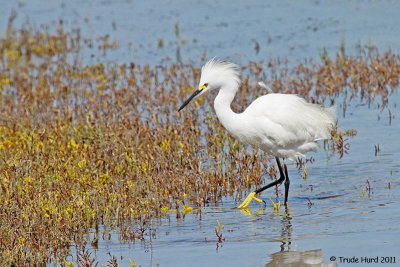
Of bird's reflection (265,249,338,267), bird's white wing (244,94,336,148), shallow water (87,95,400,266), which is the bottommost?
bird's reflection (265,249,338,267)

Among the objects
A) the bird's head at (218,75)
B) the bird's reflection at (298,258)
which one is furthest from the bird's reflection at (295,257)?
the bird's head at (218,75)

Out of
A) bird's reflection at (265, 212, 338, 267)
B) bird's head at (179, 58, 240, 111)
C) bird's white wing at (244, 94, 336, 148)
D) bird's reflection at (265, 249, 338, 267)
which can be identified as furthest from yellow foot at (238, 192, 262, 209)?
bird's reflection at (265, 249, 338, 267)

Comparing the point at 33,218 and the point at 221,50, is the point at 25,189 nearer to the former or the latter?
the point at 33,218

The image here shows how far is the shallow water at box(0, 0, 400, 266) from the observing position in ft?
20.1

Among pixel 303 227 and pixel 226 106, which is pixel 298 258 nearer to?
pixel 303 227

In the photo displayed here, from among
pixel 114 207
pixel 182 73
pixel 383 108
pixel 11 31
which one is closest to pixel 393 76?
pixel 383 108

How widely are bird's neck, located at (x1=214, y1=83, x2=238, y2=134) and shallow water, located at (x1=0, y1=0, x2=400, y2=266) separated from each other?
867mm

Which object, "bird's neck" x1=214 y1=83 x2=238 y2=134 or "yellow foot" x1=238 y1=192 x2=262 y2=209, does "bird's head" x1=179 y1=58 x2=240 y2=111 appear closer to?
"bird's neck" x1=214 y1=83 x2=238 y2=134

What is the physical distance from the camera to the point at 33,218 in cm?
643

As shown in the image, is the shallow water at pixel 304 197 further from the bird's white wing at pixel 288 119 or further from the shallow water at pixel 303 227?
the bird's white wing at pixel 288 119

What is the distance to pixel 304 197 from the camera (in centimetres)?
809

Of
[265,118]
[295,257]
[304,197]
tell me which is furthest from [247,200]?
[295,257]

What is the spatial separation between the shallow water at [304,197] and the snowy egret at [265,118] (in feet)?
Answer: 1.76

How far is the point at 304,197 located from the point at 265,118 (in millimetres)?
990
